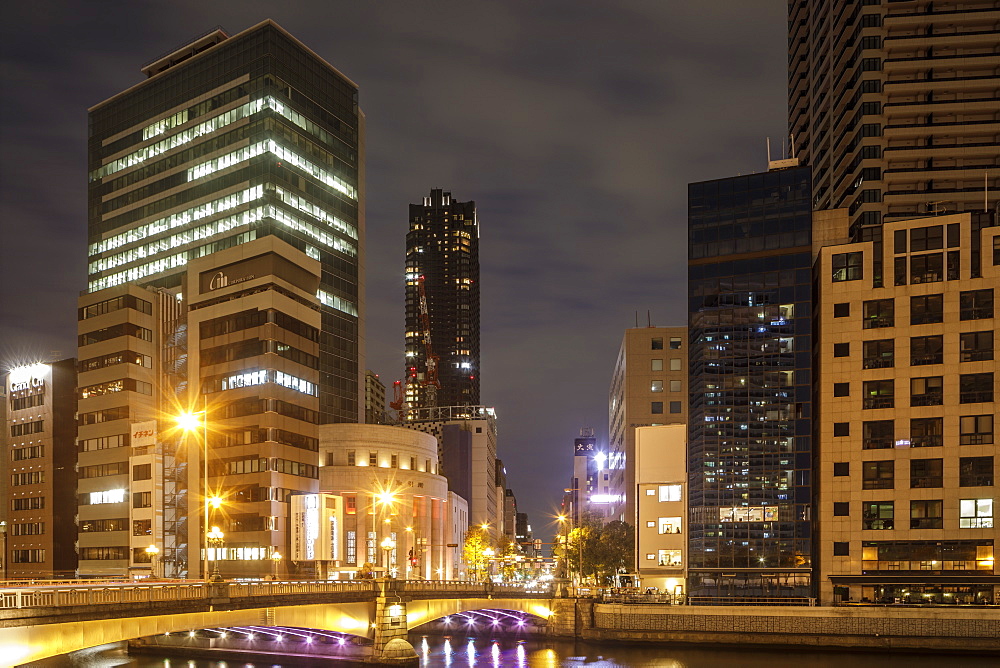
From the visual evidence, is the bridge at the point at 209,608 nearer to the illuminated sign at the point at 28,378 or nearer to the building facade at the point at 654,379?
the building facade at the point at 654,379

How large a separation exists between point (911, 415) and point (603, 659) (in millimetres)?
43794

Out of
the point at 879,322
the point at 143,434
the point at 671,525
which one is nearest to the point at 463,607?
the point at 671,525

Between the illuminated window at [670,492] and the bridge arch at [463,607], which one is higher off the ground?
the illuminated window at [670,492]

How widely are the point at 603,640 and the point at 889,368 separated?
142ft

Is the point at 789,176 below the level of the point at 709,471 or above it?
above

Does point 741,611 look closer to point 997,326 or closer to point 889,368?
point 889,368

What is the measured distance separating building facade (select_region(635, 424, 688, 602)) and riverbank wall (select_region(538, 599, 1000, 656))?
1454 inches

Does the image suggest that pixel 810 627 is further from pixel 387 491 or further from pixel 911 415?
pixel 387 491

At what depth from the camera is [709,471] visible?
125875 mm

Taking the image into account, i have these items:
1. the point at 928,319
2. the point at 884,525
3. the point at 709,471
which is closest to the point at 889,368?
the point at 928,319

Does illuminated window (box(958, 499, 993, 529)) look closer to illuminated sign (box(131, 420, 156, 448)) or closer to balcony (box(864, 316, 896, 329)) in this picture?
balcony (box(864, 316, 896, 329))

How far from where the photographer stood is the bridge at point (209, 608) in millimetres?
50125

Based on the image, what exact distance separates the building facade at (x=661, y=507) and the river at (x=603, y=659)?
124ft

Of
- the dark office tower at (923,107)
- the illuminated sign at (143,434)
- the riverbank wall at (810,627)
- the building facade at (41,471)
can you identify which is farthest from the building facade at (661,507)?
the building facade at (41,471)
